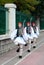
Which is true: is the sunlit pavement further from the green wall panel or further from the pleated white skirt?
the green wall panel

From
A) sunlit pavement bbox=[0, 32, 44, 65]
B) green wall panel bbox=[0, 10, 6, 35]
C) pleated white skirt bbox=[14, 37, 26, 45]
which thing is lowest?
sunlit pavement bbox=[0, 32, 44, 65]

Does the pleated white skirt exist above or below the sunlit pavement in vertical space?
above

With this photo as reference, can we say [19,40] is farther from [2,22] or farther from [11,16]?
[11,16]

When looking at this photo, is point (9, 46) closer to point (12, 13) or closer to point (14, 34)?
point (12, 13)

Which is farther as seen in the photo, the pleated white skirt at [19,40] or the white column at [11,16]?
the white column at [11,16]

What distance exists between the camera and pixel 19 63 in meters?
11.6

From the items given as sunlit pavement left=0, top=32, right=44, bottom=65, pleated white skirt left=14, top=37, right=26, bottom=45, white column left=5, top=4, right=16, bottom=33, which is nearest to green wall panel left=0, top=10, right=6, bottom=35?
white column left=5, top=4, right=16, bottom=33

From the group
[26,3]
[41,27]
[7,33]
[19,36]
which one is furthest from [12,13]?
A: [41,27]

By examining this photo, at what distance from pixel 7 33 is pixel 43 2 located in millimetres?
21092

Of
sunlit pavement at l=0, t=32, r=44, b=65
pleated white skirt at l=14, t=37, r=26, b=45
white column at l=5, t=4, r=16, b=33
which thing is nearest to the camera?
sunlit pavement at l=0, t=32, r=44, b=65

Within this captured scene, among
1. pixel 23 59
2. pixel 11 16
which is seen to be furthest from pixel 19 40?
pixel 11 16

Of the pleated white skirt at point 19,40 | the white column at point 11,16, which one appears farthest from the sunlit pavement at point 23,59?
the white column at point 11,16

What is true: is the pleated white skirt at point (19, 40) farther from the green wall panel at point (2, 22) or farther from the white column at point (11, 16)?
the white column at point (11, 16)

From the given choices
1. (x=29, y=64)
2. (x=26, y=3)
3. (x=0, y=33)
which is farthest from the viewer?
(x=26, y=3)
